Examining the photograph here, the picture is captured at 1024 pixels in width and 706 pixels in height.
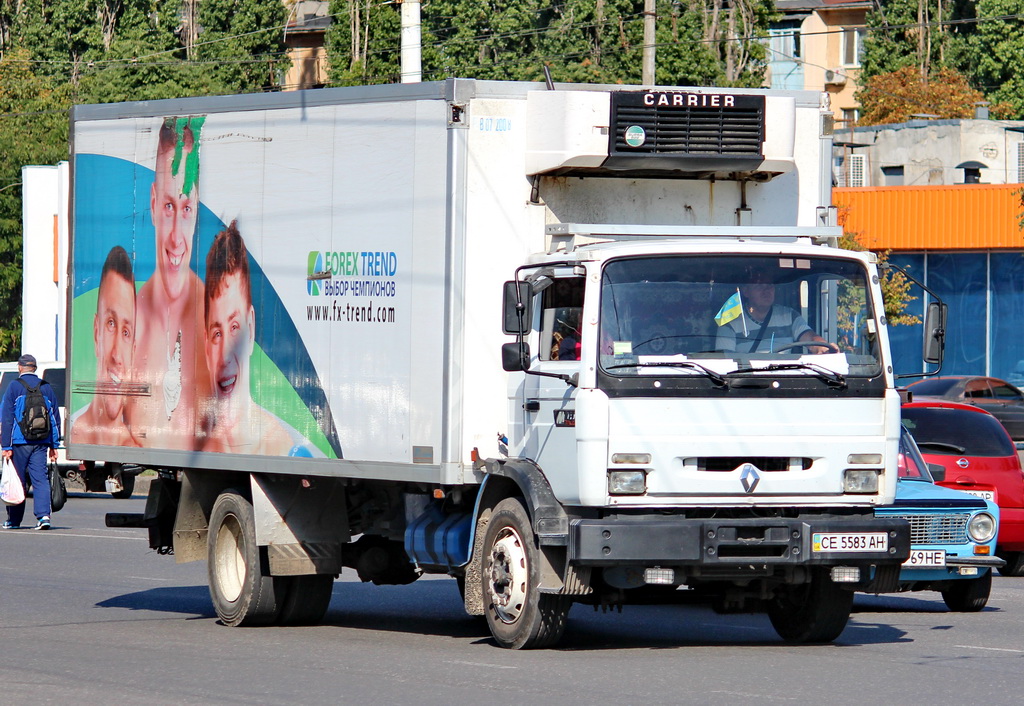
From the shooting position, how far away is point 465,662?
10062 mm

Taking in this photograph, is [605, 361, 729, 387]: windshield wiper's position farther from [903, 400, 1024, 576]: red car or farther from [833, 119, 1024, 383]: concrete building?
[833, 119, 1024, 383]: concrete building

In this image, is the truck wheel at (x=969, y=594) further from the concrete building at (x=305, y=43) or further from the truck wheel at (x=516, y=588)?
the concrete building at (x=305, y=43)

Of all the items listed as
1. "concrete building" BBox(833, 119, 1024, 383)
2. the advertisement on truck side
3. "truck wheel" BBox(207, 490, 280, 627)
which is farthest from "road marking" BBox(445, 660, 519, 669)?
"concrete building" BBox(833, 119, 1024, 383)

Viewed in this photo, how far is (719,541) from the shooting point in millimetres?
9734

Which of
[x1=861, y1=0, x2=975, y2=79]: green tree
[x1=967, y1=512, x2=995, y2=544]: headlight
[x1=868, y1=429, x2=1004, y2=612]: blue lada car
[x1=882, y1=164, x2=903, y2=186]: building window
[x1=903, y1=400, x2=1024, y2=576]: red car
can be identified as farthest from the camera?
[x1=861, y1=0, x2=975, y2=79]: green tree

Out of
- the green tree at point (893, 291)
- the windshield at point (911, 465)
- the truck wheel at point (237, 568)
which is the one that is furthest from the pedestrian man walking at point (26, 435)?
the green tree at point (893, 291)

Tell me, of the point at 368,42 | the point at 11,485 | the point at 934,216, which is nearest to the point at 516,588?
the point at 11,485

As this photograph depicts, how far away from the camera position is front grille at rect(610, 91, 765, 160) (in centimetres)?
1073

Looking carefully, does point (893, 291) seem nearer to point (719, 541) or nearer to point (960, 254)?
point (960, 254)

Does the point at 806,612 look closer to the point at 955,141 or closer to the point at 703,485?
A: the point at 703,485

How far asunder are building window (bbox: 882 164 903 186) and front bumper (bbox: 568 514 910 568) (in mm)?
47594

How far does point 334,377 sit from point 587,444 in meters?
2.32

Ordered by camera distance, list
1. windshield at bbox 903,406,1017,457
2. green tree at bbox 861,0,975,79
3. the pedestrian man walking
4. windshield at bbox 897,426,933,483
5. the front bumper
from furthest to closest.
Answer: green tree at bbox 861,0,975,79, the pedestrian man walking, windshield at bbox 903,406,1017,457, windshield at bbox 897,426,933,483, the front bumper

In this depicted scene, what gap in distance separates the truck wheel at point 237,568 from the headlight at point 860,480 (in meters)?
4.15
